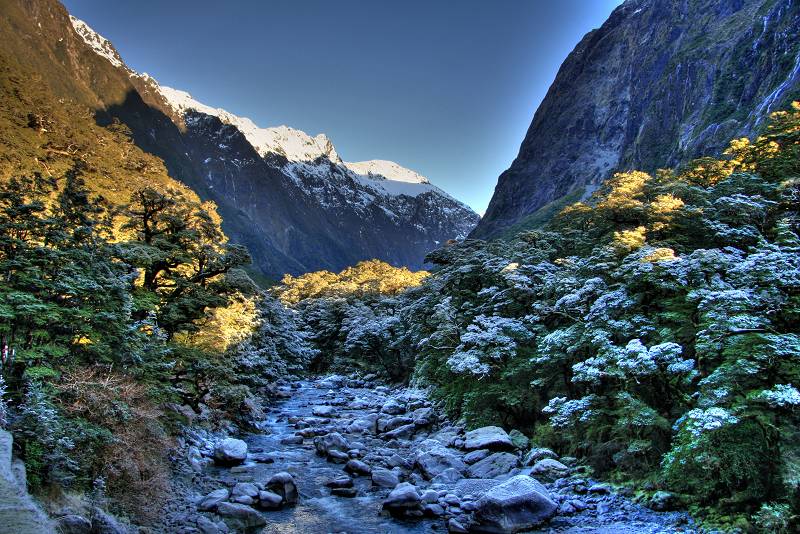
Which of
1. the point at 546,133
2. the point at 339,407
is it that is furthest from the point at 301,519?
the point at 546,133

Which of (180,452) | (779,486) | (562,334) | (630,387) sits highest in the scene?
(562,334)

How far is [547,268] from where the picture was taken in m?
23.9

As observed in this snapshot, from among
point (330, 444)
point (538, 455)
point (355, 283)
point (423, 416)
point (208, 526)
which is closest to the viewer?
point (208, 526)

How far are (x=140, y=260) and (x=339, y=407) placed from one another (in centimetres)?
1980

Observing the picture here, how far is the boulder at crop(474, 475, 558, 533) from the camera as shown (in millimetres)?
11953

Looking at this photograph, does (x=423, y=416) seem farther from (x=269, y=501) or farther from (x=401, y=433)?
(x=269, y=501)

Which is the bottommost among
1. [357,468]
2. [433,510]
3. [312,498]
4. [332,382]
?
[332,382]

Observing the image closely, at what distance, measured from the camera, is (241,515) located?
42.3 ft

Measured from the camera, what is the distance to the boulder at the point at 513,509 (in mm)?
11953

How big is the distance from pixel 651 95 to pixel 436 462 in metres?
129

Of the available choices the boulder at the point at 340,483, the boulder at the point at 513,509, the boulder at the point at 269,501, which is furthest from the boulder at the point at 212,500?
the boulder at the point at 513,509

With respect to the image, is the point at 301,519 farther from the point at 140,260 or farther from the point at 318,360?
the point at 318,360

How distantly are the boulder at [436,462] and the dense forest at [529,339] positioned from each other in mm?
3317

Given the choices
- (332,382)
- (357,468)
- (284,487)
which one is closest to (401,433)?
(357,468)
